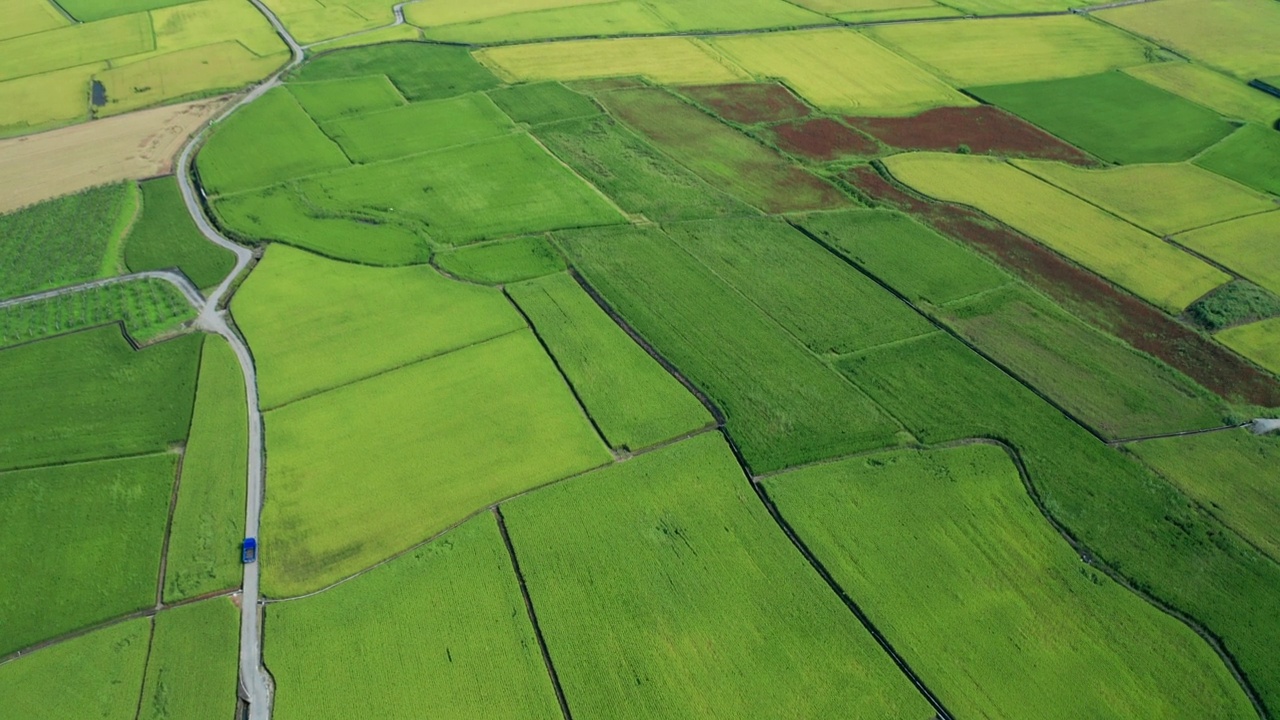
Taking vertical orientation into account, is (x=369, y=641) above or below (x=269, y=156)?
below

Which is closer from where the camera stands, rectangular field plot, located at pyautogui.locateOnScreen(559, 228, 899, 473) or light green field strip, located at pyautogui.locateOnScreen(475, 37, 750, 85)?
rectangular field plot, located at pyautogui.locateOnScreen(559, 228, 899, 473)

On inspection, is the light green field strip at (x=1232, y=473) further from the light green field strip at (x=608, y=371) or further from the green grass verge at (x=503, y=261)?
the green grass verge at (x=503, y=261)

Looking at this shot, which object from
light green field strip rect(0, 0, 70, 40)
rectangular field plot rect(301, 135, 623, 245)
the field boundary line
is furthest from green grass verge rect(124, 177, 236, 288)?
light green field strip rect(0, 0, 70, 40)

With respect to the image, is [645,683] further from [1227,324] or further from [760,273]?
[1227,324]

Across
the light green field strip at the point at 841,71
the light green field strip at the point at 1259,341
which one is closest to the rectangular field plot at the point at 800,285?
the light green field strip at the point at 1259,341

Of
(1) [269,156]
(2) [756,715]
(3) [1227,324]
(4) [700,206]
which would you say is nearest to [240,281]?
(1) [269,156]

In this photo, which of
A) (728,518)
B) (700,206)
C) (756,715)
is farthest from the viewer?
(700,206)

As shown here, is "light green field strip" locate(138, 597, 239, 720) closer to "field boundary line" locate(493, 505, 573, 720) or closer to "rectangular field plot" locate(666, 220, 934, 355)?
"field boundary line" locate(493, 505, 573, 720)
